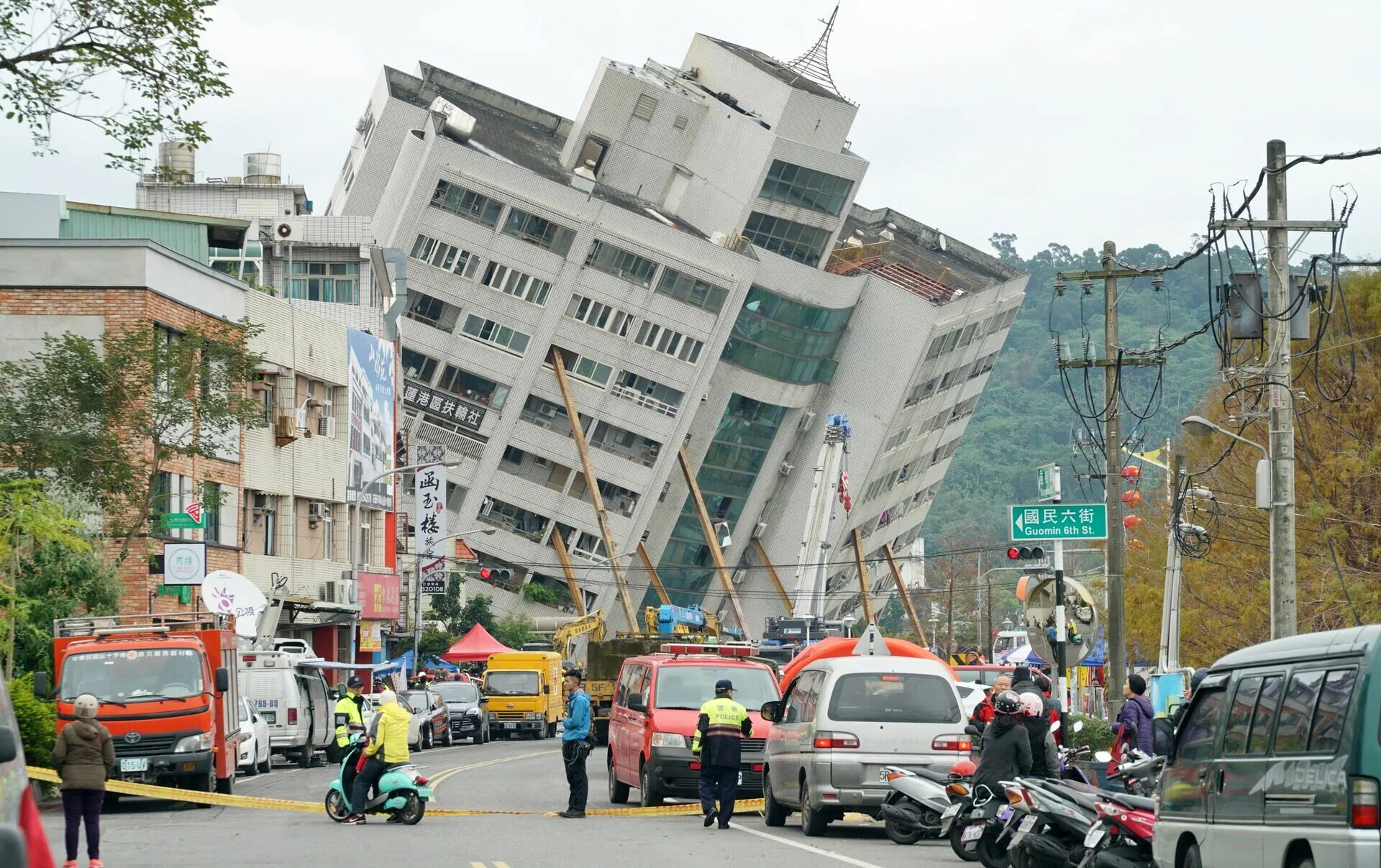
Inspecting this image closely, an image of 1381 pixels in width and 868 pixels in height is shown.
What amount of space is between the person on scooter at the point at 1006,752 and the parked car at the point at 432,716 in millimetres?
27856

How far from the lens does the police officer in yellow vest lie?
67.8 feet

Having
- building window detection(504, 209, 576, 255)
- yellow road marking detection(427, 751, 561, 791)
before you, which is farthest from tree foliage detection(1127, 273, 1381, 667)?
building window detection(504, 209, 576, 255)

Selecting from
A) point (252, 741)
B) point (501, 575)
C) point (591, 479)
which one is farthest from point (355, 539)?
point (501, 575)

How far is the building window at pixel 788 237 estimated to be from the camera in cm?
9075

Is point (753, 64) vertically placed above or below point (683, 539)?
above

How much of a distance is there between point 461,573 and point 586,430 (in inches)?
368

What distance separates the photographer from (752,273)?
85500mm

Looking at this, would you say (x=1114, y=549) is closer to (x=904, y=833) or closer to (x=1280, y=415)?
(x=1280, y=415)

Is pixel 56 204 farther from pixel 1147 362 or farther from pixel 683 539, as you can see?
pixel 683 539

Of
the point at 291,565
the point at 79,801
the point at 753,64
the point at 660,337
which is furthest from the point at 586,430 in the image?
the point at 79,801

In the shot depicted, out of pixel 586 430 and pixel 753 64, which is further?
pixel 753 64

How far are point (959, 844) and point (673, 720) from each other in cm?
737

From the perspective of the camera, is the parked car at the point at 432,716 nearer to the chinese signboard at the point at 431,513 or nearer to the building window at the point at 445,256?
the chinese signboard at the point at 431,513

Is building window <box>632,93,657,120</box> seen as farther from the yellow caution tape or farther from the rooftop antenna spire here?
the yellow caution tape
